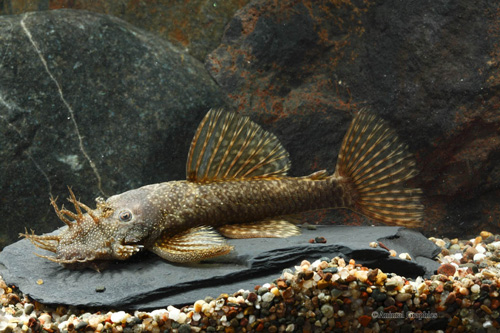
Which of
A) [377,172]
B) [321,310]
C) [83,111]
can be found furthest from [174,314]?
[83,111]

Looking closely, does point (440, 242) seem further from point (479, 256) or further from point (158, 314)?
point (158, 314)

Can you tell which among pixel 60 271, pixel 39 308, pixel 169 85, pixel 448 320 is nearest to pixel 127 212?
pixel 60 271

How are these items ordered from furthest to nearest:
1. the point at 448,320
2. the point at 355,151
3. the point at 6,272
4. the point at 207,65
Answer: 1. the point at 207,65
2. the point at 355,151
3. the point at 6,272
4. the point at 448,320

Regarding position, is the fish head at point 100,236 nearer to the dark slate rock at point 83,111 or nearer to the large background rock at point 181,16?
the dark slate rock at point 83,111

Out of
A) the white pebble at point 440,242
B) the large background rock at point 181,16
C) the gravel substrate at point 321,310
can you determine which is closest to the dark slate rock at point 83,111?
the large background rock at point 181,16

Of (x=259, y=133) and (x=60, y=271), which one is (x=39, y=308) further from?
(x=259, y=133)
